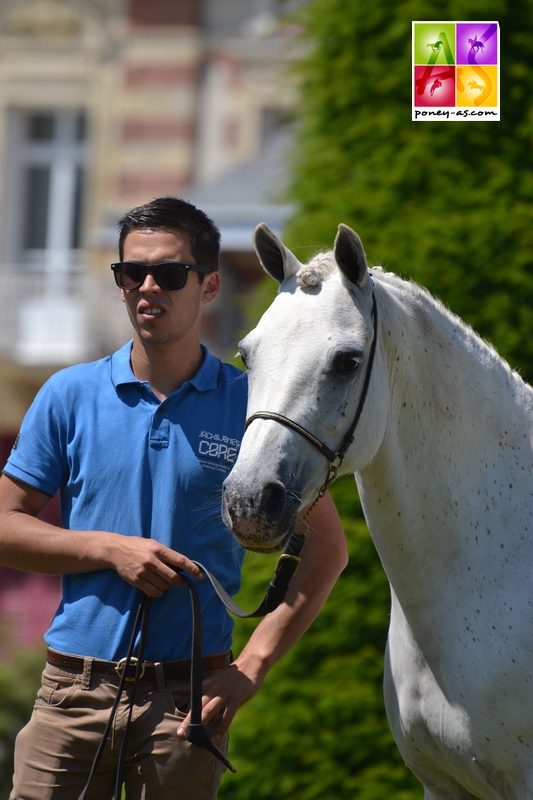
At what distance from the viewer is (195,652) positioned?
120 inches

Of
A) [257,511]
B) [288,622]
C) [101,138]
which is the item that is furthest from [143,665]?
[101,138]

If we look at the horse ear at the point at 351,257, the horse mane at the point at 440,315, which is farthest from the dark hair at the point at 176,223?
the horse ear at the point at 351,257

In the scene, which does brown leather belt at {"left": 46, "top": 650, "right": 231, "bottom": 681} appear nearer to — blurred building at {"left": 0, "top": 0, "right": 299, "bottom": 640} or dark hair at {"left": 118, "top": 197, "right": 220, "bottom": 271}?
dark hair at {"left": 118, "top": 197, "right": 220, "bottom": 271}

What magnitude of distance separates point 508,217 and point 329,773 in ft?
7.57

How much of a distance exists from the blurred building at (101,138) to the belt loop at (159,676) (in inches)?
433

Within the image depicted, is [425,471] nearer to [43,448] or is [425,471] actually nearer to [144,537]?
[144,537]

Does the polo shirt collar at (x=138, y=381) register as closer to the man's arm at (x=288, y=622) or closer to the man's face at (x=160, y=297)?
the man's face at (x=160, y=297)

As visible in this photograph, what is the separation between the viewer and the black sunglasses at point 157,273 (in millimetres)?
3201

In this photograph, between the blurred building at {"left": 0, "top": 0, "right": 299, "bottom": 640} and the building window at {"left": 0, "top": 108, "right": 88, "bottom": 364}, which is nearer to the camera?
the blurred building at {"left": 0, "top": 0, "right": 299, "bottom": 640}

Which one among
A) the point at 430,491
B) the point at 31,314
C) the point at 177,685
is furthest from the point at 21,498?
the point at 31,314

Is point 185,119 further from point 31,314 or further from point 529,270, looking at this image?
point 529,270

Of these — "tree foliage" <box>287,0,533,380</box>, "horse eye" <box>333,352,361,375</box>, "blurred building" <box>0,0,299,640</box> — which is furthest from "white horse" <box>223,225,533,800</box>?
"blurred building" <box>0,0,299,640</box>

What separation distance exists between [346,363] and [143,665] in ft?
2.81

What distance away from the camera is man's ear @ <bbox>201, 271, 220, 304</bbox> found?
10.9ft
